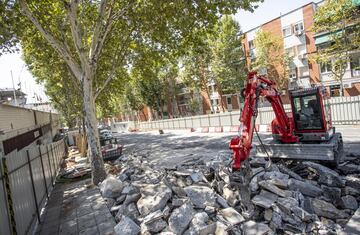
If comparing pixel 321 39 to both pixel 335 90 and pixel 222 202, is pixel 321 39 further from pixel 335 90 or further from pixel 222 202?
pixel 222 202

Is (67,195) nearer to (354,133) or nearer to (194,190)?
(194,190)

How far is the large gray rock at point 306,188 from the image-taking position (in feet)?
24.9

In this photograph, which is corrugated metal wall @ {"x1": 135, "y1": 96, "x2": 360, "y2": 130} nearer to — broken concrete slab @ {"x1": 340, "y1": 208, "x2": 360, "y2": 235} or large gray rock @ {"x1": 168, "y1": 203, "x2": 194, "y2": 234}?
broken concrete slab @ {"x1": 340, "y1": 208, "x2": 360, "y2": 235}

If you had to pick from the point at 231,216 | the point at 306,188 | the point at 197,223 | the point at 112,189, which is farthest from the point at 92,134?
the point at 306,188

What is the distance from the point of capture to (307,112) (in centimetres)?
1014

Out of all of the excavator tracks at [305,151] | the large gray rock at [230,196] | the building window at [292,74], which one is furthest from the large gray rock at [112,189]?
the building window at [292,74]

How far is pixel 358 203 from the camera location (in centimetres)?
710

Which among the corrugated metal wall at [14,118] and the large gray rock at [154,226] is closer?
the large gray rock at [154,226]

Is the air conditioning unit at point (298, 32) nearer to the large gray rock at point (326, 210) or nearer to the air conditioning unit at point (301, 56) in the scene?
the air conditioning unit at point (301, 56)

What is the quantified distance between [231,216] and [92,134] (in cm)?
652

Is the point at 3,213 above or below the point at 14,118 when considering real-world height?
below

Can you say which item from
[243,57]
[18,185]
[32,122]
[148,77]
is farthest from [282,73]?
[18,185]

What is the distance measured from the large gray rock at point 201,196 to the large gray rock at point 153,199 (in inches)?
24.5

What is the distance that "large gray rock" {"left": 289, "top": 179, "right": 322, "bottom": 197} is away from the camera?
758cm
